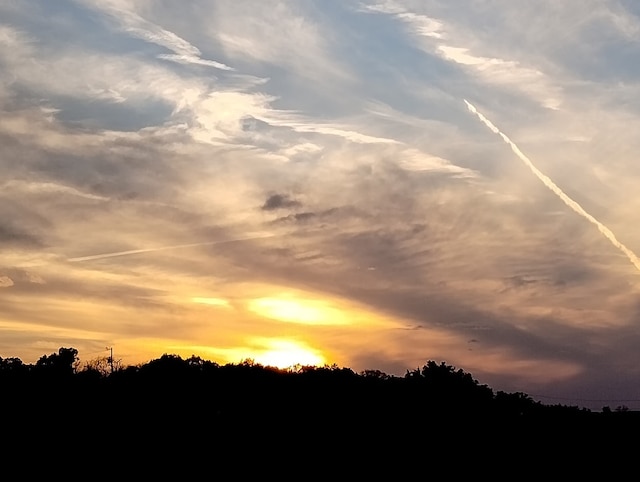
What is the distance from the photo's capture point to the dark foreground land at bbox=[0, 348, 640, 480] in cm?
6338

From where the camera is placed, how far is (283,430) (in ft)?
232

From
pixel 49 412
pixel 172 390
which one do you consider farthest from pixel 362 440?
pixel 49 412

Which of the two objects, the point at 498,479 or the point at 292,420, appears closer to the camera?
the point at 498,479

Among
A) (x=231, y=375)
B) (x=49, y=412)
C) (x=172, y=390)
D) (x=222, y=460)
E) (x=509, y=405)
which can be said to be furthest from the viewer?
(x=231, y=375)

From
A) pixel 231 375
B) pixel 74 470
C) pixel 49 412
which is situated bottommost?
pixel 74 470

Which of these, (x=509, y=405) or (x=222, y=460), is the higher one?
(x=509, y=405)

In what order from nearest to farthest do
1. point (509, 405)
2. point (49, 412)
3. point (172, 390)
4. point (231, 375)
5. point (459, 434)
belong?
point (49, 412) < point (459, 434) < point (172, 390) < point (509, 405) < point (231, 375)

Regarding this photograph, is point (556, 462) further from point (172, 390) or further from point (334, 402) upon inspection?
point (172, 390)

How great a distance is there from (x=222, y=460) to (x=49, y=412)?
715 inches

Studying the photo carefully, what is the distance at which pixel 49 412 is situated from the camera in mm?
70062

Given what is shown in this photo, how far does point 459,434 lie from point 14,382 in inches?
1950

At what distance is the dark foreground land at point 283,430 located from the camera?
63375 mm

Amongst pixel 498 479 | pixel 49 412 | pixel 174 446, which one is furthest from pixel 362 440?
pixel 49 412

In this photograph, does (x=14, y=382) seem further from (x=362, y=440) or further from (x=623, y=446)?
(x=623, y=446)
